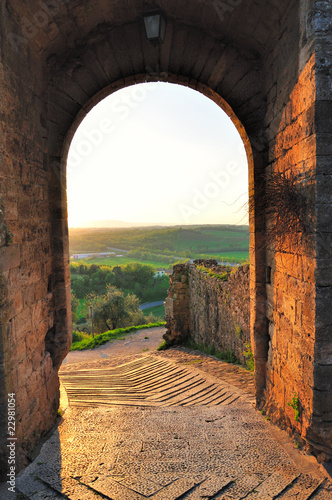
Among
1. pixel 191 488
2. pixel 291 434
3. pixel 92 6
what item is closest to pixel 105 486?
pixel 191 488

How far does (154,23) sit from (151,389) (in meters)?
5.27

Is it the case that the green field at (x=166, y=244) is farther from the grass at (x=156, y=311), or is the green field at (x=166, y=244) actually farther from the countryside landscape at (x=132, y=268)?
the grass at (x=156, y=311)

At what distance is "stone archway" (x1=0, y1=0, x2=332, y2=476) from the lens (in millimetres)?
2727

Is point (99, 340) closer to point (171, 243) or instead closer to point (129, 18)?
point (129, 18)

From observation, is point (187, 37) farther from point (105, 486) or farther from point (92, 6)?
point (105, 486)

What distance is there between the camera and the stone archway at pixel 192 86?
107 inches

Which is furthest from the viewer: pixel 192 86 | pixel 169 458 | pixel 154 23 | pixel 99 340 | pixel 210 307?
pixel 99 340

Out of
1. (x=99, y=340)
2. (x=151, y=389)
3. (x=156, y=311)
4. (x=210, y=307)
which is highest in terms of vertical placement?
(x=210, y=307)

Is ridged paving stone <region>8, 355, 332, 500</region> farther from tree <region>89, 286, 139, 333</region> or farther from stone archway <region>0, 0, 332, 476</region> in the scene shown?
tree <region>89, 286, 139, 333</region>

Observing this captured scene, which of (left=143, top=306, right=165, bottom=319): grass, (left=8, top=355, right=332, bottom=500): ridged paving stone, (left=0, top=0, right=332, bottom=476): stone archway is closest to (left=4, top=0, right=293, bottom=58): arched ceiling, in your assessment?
(left=0, top=0, right=332, bottom=476): stone archway

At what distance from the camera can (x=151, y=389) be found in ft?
18.4

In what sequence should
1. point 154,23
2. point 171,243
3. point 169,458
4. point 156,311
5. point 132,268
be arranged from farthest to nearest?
point 171,243, point 132,268, point 156,311, point 154,23, point 169,458

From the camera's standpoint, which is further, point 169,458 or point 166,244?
point 166,244

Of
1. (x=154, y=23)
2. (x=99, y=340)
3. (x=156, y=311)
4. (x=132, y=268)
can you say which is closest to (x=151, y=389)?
(x=154, y=23)
